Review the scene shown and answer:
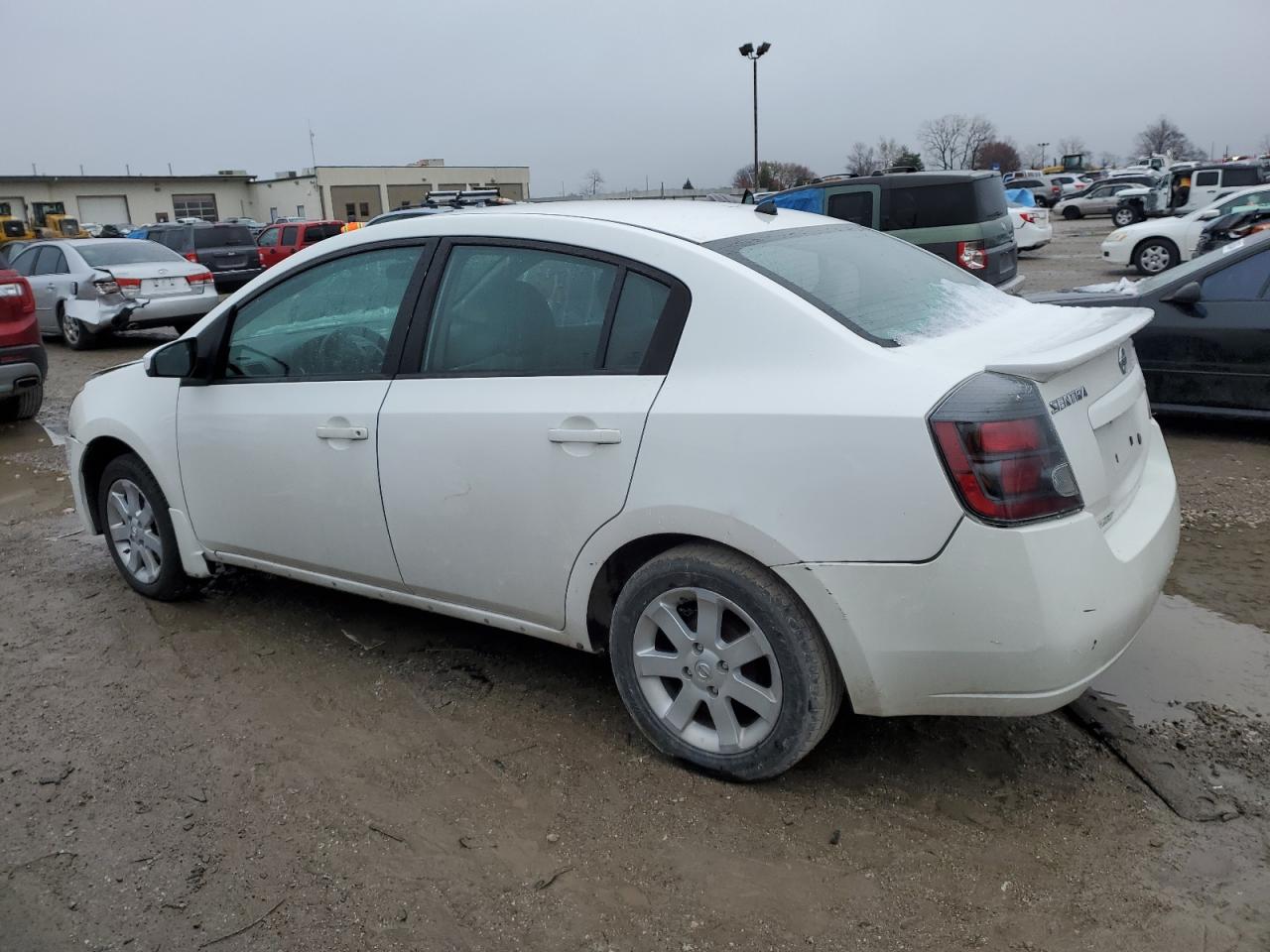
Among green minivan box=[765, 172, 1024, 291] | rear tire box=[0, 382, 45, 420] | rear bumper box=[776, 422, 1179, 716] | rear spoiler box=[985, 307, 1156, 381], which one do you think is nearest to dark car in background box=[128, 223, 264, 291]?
rear tire box=[0, 382, 45, 420]

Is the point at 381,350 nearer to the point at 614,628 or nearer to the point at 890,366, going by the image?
the point at 614,628

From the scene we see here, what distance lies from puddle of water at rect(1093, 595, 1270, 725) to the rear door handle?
78.9 inches

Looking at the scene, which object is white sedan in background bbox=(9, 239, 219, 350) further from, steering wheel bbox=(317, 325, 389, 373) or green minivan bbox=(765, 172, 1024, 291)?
steering wheel bbox=(317, 325, 389, 373)

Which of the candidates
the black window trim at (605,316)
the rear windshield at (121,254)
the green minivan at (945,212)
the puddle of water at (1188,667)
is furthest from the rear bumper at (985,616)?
the rear windshield at (121,254)

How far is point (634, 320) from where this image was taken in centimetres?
316

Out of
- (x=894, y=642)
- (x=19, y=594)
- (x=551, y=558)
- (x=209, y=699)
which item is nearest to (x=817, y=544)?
(x=894, y=642)

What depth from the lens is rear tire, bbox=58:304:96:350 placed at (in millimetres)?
14883

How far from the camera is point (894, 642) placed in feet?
8.91

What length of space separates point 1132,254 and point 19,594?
18028mm

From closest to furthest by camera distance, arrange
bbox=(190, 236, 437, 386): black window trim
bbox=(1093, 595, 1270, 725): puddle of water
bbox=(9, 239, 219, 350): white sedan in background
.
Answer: bbox=(1093, 595, 1270, 725): puddle of water
bbox=(190, 236, 437, 386): black window trim
bbox=(9, 239, 219, 350): white sedan in background

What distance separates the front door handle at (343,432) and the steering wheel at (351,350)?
0.23 metres

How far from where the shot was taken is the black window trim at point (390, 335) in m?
3.67

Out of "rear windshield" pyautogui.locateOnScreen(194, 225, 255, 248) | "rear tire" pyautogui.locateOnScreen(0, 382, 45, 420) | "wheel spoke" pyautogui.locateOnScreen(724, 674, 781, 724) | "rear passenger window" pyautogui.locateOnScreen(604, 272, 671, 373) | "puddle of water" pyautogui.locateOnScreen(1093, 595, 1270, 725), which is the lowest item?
"puddle of water" pyautogui.locateOnScreen(1093, 595, 1270, 725)

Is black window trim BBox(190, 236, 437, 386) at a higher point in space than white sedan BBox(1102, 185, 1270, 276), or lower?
higher
